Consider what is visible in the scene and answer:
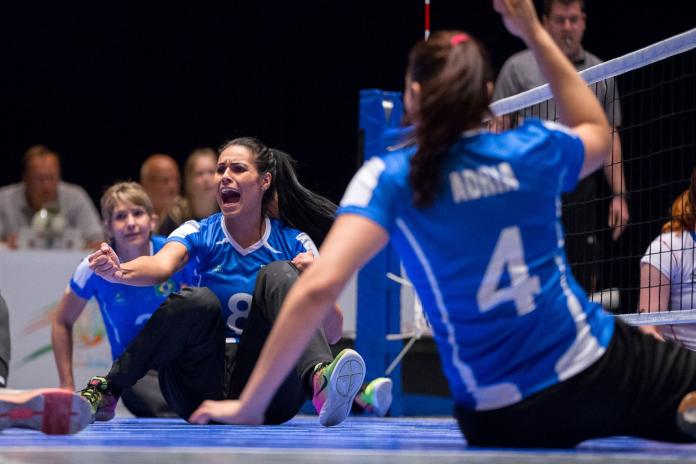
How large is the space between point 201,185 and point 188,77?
2857 millimetres

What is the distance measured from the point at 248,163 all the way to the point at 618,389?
2047 millimetres

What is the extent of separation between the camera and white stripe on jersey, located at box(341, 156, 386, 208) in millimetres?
2252

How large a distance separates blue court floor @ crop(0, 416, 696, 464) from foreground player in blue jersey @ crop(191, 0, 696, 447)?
0.29ft

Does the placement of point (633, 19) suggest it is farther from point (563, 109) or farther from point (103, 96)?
point (563, 109)

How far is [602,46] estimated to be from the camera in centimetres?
800

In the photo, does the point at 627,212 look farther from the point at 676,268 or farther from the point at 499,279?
the point at 499,279

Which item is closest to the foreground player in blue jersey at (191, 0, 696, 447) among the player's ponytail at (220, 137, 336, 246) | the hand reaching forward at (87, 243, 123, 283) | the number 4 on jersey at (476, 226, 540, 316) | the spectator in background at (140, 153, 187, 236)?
the number 4 on jersey at (476, 226, 540, 316)

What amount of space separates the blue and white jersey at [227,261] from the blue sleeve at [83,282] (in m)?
0.89

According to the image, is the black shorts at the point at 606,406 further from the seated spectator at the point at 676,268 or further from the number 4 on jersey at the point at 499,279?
the seated spectator at the point at 676,268

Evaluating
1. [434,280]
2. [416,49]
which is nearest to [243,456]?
[434,280]

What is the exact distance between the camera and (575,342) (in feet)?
7.72

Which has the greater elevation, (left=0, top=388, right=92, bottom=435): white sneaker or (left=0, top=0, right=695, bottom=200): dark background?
(left=0, top=0, right=695, bottom=200): dark background

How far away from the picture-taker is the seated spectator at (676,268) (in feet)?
14.3

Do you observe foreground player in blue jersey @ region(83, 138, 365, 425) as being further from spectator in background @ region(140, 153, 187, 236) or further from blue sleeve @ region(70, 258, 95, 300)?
spectator in background @ region(140, 153, 187, 236)
